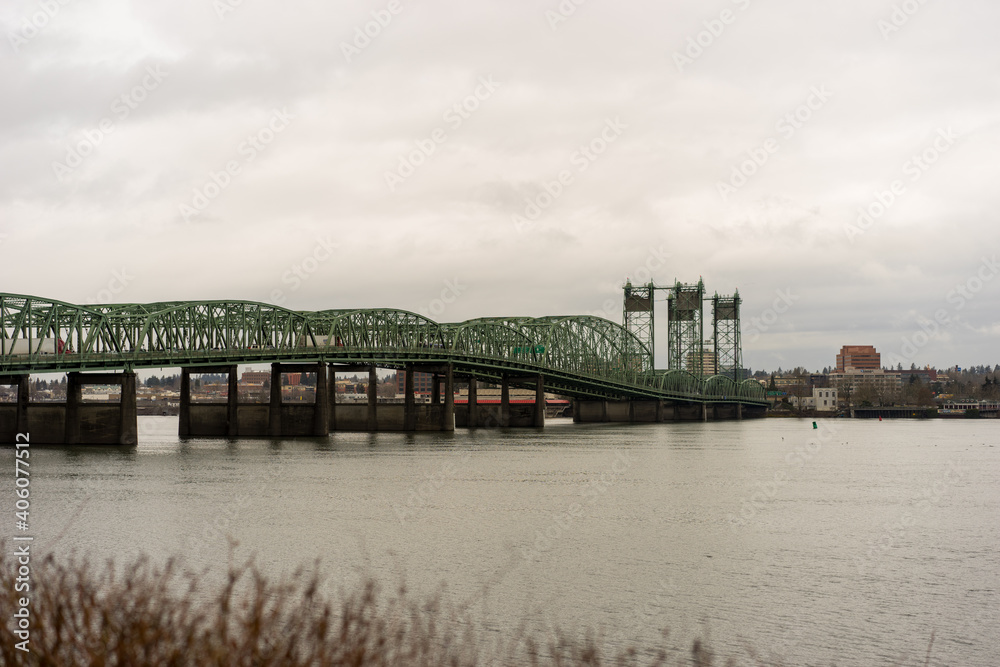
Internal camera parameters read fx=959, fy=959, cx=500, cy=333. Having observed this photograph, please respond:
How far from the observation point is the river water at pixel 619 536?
25.3 m

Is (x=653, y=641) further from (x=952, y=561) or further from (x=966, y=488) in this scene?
(x=966, y=488)

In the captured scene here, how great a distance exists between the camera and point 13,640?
10.0 metres

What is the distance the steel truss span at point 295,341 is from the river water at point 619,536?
22759mm

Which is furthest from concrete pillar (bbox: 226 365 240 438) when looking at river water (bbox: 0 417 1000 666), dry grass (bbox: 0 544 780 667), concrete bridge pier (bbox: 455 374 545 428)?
dry grass (bbox: 0 544 780 667)

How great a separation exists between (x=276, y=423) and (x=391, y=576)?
295ft

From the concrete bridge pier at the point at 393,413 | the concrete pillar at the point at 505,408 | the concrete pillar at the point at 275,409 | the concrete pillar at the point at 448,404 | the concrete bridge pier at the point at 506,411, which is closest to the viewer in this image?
the concrete pillar at the point at 275,409

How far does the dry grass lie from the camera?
10062 mm

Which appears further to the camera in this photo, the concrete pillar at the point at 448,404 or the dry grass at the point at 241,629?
the concrete pillar at the point at 448,404

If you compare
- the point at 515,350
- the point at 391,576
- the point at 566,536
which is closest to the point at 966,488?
the point at 566,536

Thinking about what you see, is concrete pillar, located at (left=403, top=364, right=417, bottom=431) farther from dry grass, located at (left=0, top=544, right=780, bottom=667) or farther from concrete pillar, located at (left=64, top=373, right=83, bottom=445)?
dry grass, located at (left=0, top=544, right=780, bottom=667)

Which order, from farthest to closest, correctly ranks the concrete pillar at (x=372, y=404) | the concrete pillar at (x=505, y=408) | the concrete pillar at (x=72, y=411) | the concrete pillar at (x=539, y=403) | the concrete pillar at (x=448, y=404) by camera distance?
1. the concrete pillar at (x=505, y=408)
2. the concrete pillar at (x=539, y=403)
3. the concrete pillar at (x=448, y=404)
4. the concrete pillar at (x=372, y=404)
5. the concrete pillar at (x=72, y=411)

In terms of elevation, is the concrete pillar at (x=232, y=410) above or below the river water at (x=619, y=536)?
above

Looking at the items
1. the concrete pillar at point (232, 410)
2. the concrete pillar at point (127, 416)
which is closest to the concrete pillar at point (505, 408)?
the concrete pillar at point (232, 410)

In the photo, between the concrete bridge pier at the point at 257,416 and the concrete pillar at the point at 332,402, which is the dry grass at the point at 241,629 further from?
the concrete pillar at the point at 332,402
